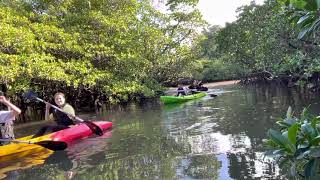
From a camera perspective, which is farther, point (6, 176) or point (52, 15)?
point (52, 15)

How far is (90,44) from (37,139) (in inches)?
393

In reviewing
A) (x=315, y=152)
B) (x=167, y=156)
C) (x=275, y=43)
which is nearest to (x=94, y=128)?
(x=167, y=156)

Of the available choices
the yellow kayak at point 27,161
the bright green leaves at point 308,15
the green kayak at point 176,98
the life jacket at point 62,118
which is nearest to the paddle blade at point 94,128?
the life jacket at point 62,118

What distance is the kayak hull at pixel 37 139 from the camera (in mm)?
7254

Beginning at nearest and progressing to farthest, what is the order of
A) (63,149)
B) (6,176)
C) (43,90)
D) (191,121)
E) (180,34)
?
(6,176) < (63,149) < (191,121) < (43,90) < (180,34)

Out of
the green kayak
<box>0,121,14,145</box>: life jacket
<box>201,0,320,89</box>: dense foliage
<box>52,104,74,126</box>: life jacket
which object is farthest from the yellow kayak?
the green kayak

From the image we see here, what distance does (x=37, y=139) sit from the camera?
780 centimetres

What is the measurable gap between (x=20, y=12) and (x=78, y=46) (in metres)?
3.37

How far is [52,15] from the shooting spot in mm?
18516

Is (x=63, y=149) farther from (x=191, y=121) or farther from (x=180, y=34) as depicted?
(x=180, y=34)

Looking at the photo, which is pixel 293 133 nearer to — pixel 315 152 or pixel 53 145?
pixel 315 152

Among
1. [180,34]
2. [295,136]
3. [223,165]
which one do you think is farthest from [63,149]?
[180,34]

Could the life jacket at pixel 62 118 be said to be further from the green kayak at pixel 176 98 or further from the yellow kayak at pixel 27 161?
the green kayak at pixel 176 98

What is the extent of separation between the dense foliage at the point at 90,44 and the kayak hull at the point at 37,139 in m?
4.93
